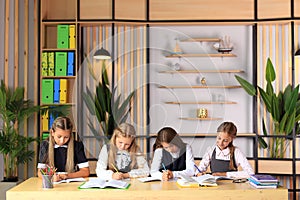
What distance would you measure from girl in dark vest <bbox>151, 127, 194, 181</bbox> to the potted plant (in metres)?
1.77

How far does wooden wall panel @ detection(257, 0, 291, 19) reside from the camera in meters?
5.66

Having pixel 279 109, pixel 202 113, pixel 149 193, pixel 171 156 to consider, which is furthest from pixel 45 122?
pixel 149 193

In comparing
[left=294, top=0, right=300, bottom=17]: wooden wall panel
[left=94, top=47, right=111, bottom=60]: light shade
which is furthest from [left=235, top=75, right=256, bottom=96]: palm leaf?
[left=94, top=47, right=111, bottom=60]: light shade

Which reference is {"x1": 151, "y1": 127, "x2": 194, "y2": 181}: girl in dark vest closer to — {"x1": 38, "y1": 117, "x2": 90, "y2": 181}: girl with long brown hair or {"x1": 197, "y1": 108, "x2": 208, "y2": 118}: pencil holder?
{"x1": 38, "y1": 117, "x2": 90, "y2": 181}: girl with long brown hair

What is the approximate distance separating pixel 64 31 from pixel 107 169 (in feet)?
7.40

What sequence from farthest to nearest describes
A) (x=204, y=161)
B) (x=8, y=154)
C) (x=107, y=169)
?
(x=8, y=154)
(x=204, y=161)
(x=107, y=169)

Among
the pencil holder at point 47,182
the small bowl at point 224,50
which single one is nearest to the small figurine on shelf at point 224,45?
the small bowl at point 224,50

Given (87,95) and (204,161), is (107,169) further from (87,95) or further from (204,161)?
(87,95)

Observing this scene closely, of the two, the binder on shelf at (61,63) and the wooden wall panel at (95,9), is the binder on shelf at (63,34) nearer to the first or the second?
the binder on shelf at (61,63)

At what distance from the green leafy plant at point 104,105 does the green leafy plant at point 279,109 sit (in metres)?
1.48

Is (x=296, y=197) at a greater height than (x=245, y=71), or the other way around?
(x=245, y=71)

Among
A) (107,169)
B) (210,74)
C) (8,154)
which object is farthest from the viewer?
(210,74)

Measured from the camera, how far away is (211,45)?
237 inches

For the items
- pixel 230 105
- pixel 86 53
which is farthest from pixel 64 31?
pixel 230 105
